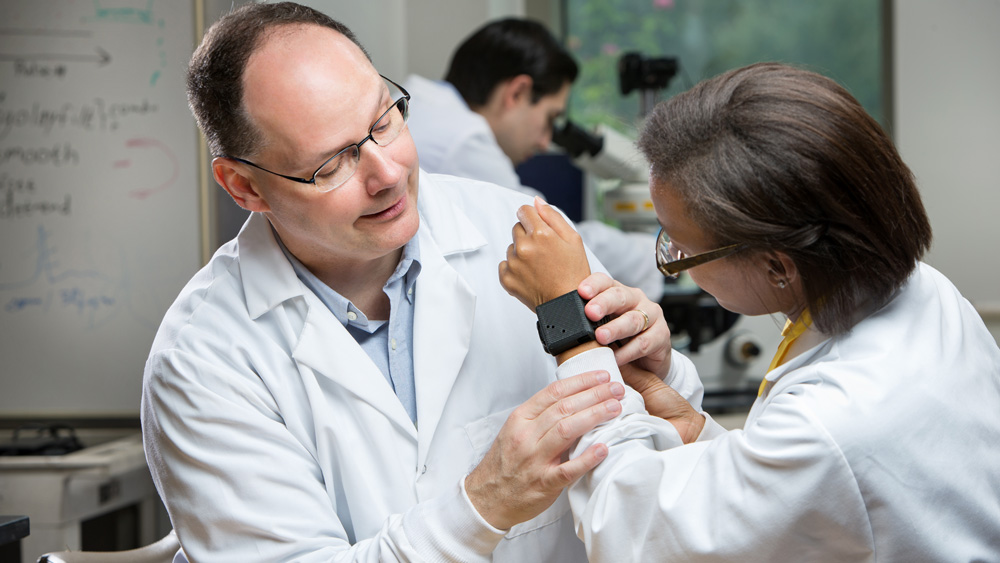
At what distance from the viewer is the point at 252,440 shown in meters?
0.99

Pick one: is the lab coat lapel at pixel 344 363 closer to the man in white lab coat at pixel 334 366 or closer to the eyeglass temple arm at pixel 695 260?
the man in white lab coat at pixel 334 366

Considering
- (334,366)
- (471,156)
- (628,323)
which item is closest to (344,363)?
(334,366)

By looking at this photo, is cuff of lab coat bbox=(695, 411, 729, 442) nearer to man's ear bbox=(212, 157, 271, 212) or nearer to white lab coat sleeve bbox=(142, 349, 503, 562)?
white lab coat sleeve bbox=(142, 349, 503, 562)

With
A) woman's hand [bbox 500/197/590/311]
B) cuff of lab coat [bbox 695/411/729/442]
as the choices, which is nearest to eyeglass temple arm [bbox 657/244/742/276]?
woman's hand [bbox 500/197/590/311]

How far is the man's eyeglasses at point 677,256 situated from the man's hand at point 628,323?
72mm

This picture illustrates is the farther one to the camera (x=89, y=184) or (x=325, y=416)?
(x=89, y=184)

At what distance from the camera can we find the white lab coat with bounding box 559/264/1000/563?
0.79 m

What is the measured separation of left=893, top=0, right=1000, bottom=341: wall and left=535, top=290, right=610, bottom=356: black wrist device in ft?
8.97

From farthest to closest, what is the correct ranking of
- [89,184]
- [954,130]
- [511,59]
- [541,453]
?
[954,130] < [511,59] < [89,184] < [541,453]

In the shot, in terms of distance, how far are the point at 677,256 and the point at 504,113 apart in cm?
171

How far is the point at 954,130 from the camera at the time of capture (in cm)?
326

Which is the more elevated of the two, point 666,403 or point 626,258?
point 666,403

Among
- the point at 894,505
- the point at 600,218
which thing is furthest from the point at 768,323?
the point at 894,505

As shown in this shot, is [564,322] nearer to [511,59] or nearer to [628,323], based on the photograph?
[628,323]
